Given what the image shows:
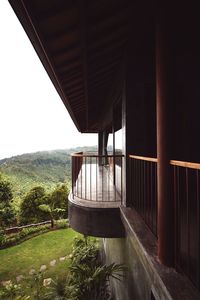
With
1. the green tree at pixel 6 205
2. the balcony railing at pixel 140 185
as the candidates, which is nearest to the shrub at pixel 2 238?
the green tree at pixel 6 205

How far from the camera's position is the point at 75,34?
274 cm

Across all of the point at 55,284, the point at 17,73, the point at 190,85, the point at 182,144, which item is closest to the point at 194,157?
the point at 182,144

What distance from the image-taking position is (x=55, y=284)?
4449 mm

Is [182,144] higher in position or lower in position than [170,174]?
higher

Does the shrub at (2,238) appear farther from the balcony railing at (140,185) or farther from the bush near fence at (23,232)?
the balcony railing at (140,185)

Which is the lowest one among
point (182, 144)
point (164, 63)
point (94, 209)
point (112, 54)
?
point (94, 209)

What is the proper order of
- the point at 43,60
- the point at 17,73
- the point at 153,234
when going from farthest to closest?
the point at 17,73 < the point at 43,60 < the point at 153,234

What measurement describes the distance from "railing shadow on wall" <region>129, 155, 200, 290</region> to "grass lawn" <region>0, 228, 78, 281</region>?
20.7ft

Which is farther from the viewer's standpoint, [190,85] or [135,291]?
[190,85]

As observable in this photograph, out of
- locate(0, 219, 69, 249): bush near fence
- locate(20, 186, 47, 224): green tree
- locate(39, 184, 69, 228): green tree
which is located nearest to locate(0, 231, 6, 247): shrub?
locate(0, 219, 69, 249): bush near fence

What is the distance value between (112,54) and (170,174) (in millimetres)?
2734

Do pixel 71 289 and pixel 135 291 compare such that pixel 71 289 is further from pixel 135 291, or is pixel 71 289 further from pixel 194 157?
pixel 194 157

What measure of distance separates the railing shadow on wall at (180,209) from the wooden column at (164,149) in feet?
0.19

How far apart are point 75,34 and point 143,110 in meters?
1.92
